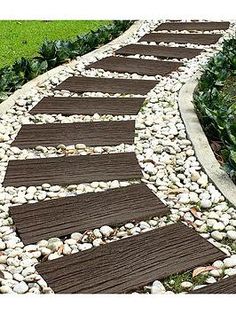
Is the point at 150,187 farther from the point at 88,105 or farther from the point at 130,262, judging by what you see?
the point at 88,105

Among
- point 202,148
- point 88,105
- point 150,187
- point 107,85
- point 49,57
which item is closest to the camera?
point 150,187

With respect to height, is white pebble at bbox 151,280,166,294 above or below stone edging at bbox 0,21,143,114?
above

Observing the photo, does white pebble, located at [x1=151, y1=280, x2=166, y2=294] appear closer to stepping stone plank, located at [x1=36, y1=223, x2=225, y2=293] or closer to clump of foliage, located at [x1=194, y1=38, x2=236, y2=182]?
stepping stone plank, located at [x1=36, y1=223, x2=225, y2=293]

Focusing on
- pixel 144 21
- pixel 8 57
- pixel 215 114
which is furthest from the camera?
pixel 144 21

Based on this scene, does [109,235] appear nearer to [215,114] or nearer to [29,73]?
[215,114]

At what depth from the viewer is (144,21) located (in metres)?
7.87

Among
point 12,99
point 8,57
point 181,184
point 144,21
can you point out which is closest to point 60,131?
point 12,99

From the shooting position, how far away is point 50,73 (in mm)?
5770

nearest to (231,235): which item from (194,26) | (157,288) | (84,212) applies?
(157,288)

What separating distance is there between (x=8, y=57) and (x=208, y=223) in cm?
377

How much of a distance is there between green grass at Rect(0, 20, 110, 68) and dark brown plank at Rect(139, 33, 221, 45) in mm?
953

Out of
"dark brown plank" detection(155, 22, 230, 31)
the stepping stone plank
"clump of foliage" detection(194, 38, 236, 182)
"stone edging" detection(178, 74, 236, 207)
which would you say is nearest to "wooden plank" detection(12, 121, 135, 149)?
"stone edging" detection(178, 74, 236, 207)

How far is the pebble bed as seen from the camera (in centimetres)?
289

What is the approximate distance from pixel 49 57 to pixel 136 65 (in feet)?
2.61
